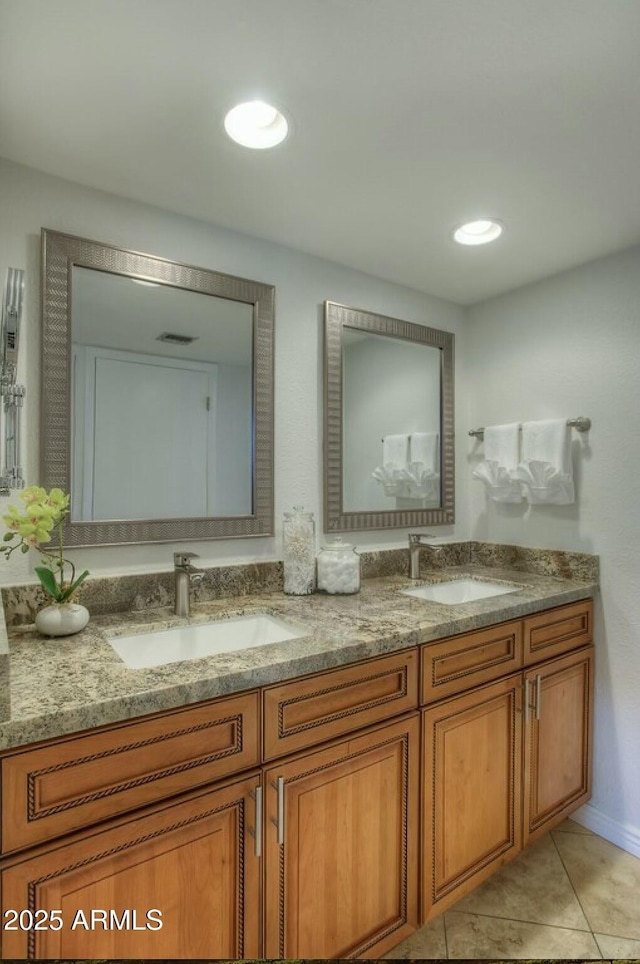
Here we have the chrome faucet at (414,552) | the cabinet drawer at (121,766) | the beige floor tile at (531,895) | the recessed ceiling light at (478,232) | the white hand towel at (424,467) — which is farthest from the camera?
the white hand towel at (424,467)

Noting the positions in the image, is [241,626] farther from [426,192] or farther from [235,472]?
[426,192]

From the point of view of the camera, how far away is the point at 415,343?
2264 millimetres

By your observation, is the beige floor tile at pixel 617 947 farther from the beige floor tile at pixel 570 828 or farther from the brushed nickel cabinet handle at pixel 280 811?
the brushed nickel cabinet handle at pixel 280 811

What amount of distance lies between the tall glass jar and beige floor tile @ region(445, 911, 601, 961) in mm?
1101

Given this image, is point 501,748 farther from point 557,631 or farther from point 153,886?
point 153,886

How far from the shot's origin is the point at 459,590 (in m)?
2.13

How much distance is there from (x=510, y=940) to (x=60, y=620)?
5.24 ft

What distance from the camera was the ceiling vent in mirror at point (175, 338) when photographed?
5.32ft

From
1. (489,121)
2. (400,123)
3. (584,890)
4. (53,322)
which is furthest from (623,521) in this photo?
(53,322)

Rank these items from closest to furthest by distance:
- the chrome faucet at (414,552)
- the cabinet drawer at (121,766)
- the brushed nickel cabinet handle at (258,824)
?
the cabinet drawer at (121,766) < the brushed nickel cabinet handle at (258,824) < the chrome faucet at (414,552)

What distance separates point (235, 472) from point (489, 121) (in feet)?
3.96

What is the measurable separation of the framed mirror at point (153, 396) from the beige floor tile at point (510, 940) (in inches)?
53.5

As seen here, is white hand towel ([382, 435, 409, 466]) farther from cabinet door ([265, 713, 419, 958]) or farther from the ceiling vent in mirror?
cabinet door ([265, 713, 419, 958])

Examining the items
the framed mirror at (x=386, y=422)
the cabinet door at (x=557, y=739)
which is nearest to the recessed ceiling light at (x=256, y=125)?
the framed mirror at (x=386, y=422)
